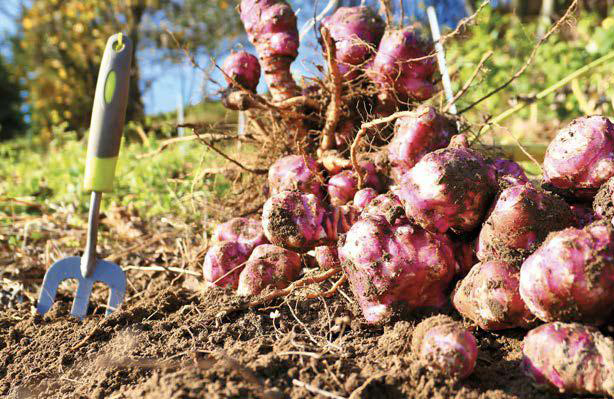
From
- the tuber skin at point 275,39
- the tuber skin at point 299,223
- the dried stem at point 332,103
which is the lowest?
the tuber skin at point 299,223

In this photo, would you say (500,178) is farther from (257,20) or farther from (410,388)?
(257,20)

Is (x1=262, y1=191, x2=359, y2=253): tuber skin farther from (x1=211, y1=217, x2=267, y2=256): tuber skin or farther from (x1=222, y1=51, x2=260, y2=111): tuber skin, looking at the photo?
(x1=222, y1=51, x2=260, y2=111): tuber skin

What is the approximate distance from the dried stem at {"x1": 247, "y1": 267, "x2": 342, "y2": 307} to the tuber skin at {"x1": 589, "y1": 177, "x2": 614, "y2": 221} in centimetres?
67

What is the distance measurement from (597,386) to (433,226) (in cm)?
46

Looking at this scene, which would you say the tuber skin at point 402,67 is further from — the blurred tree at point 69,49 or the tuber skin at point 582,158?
the blurred tree at point 69,49

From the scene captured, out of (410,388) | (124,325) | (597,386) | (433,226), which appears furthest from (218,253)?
(597,386)

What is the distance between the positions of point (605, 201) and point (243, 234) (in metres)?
1.02

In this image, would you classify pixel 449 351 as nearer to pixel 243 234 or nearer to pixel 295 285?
pixel 295 285

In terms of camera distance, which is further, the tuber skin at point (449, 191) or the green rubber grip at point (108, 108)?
the green rubber grip at point (108, 108)

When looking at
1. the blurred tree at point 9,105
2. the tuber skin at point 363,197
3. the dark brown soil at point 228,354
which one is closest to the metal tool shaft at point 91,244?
the dark brown soil at point 228,354

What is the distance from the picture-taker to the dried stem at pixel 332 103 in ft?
5.34

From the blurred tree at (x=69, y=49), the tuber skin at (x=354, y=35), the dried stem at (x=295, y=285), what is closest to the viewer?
the dried stem at (x=295, y=285)

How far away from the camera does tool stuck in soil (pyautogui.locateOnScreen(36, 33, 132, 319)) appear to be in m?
1.69

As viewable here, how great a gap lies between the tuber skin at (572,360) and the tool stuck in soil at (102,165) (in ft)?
4.17
